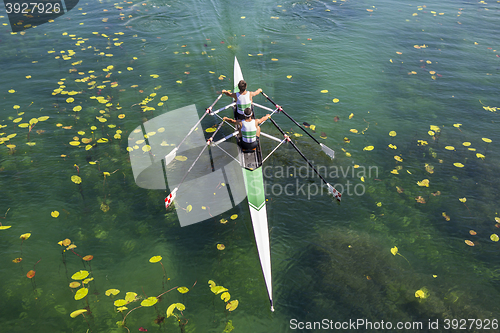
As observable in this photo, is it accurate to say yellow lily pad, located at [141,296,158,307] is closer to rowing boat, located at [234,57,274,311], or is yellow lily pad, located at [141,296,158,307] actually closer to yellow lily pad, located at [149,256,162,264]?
yellow lily pad, located at [149,256,162,264]

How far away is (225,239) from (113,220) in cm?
308

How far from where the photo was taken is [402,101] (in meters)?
11.8

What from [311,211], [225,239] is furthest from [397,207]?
[225,239]

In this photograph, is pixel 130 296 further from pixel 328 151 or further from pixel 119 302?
pixel 328 151

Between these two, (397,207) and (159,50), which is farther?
(159,50)

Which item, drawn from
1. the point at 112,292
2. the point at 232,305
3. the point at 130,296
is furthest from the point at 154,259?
the point at 232,305

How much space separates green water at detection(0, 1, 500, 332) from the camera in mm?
6172

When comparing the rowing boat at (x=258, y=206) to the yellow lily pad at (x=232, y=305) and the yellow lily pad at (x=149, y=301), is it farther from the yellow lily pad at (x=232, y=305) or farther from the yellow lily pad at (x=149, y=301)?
the yellow lily pad at (x=149, y=301)

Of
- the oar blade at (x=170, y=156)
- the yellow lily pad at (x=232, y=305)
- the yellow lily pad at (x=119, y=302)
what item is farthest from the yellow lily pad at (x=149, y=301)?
the oar blade at (x=170, y=156)

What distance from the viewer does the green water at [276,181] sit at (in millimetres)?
6172

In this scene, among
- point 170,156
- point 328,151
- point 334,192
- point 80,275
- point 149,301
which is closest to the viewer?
point 149,301

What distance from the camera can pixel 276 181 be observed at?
8656 mm

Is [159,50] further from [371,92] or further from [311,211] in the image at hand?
[311,211]

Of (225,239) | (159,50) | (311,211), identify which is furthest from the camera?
(159,50)
